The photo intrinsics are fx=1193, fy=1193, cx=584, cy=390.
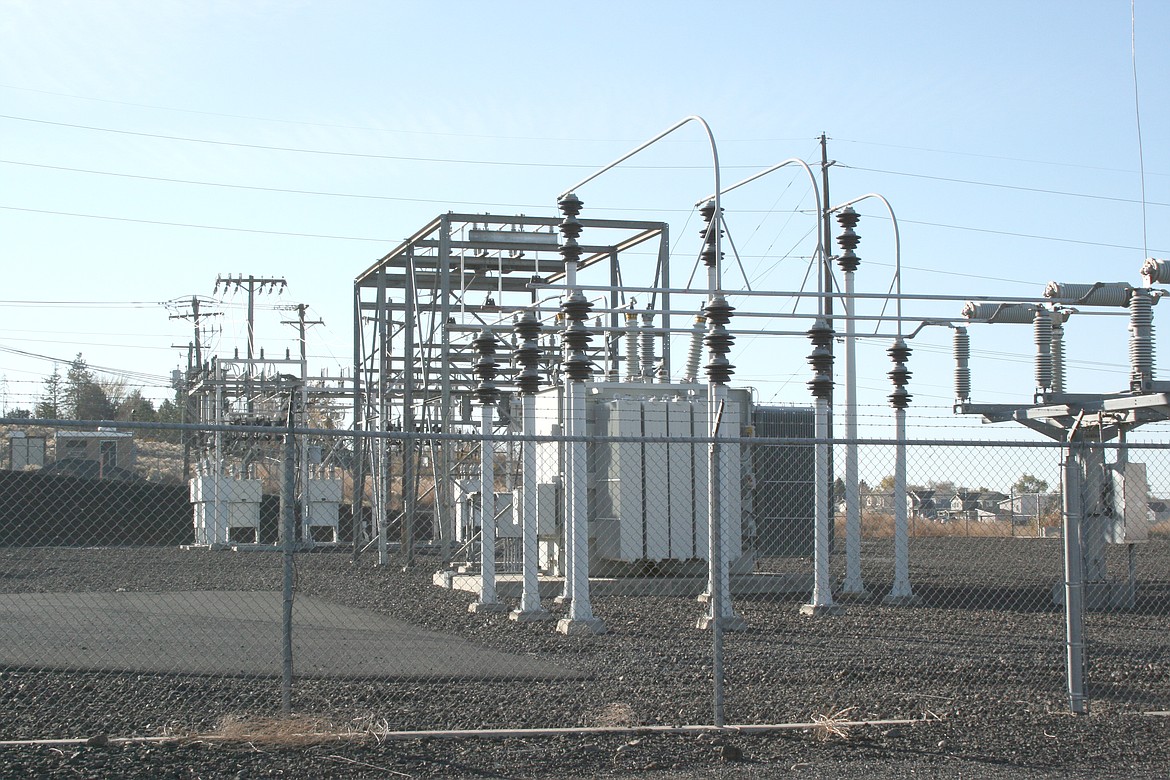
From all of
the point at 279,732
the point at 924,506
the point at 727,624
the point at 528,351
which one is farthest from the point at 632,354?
the point at 924,506

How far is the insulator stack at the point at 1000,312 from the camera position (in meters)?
14.2

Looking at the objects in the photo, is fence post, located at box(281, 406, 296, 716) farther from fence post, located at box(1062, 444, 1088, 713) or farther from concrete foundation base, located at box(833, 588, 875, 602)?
concrete foundation base, located at box(833, 588, 875, 602)

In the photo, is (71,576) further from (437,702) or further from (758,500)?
(437,702)

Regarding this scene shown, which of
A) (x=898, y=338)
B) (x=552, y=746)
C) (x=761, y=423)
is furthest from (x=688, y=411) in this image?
(x=552, y=746)

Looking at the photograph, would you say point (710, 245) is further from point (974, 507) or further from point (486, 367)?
point (974, 507)

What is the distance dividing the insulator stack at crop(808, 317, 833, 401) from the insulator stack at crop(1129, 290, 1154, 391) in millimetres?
3363

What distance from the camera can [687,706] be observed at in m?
8.51

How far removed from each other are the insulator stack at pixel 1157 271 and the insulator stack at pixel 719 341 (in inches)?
162

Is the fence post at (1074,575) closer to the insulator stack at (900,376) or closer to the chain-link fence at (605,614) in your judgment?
Answer: the chain-link fence at (605,614)

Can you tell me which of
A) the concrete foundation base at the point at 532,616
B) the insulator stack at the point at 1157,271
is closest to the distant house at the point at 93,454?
the concrete foundation base at the point at 532,616

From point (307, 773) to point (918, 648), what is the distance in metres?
6.54

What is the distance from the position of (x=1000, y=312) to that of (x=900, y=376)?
1651mm

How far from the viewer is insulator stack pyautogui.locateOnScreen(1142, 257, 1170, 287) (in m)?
10.3

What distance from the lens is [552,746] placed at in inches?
289
